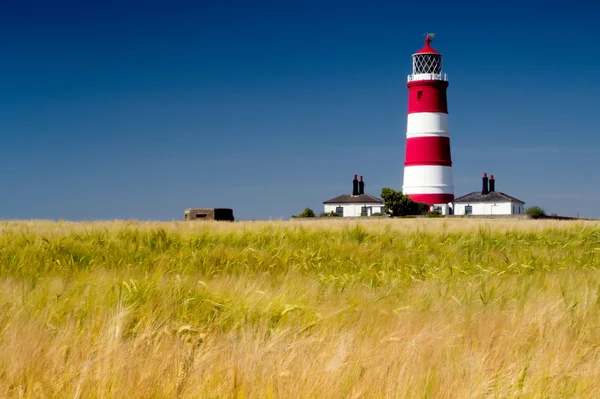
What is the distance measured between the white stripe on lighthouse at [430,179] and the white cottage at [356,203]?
13.9 meters

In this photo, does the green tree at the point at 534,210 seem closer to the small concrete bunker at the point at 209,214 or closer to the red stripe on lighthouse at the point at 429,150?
the red stripe on lighthouse at the point at 429,150

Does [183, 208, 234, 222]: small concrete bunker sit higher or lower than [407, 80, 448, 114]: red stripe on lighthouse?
lower

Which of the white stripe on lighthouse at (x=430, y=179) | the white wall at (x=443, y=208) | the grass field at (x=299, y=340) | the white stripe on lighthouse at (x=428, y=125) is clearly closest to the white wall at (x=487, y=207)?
the white wall at (x=443, y=208)

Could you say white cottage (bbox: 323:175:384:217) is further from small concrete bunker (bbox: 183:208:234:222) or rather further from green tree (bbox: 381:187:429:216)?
small concrete bunker (bbox: 183:208:234:222)

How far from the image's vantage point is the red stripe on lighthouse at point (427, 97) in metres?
46.2

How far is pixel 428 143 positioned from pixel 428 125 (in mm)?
1302

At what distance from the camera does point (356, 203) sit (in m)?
63.2

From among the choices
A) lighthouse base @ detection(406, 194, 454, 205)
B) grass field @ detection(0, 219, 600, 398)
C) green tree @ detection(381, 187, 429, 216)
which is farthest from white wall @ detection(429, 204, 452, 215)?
grass field @ detection(0, 219, 600, 398)

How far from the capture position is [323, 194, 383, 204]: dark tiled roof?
61984 mm

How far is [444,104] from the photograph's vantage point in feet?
154

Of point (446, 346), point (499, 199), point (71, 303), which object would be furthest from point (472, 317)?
point (499, 199)

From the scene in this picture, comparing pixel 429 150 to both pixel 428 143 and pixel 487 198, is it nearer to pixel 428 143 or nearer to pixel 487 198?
pixel 428 143

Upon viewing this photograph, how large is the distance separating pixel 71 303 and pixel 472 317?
7.84 feet

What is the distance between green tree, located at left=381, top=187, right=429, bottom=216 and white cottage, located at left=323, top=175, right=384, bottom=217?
1223cm
